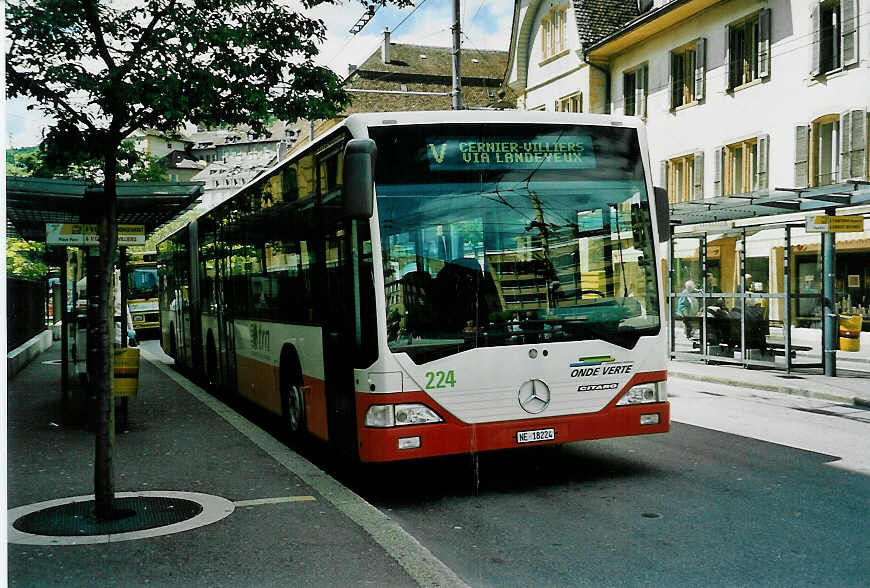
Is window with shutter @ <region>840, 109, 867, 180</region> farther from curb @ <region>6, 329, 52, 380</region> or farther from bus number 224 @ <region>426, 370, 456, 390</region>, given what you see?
bus number 224 @ <region>426, 370, 456, 390</region>

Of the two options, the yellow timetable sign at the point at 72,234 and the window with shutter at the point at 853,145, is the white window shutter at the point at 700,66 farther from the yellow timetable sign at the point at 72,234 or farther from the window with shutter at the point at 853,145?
the yellow timetable sign at the point at 72,234

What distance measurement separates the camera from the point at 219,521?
20.2 feet

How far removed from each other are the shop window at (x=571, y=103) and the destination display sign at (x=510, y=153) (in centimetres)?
2806

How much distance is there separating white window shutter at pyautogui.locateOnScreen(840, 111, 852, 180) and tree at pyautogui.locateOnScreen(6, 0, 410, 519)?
1931cm

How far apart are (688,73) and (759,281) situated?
49.0 ft

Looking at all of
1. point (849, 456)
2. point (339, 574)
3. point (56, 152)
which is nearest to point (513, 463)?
point (849, 456)

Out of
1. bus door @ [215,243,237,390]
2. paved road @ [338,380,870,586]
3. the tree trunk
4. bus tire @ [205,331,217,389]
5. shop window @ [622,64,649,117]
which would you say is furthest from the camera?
shop window @ [622,64,649,117]

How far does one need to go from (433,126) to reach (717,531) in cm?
350

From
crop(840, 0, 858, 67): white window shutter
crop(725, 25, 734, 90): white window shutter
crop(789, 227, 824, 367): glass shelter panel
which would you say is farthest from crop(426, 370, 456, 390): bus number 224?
crop(725, 25, 734, 90): white window shutter

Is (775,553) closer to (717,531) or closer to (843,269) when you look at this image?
(717,531)

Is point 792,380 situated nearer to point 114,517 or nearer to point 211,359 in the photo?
point 211,359

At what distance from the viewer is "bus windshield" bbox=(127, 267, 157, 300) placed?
33.8 meters

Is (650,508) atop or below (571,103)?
below

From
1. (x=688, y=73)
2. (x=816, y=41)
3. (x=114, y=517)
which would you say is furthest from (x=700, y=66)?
(x=114, y=517)
